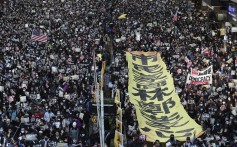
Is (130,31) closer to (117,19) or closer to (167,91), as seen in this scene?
(117,19)

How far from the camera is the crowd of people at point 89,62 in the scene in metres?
27.9

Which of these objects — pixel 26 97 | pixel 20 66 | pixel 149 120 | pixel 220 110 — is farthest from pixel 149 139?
pixel 20 66

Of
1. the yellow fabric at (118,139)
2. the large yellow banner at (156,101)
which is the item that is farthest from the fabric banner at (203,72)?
the yellow fabric at (118,139)

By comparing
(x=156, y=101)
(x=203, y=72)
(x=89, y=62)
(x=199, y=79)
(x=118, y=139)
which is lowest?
(x=118, y=139)

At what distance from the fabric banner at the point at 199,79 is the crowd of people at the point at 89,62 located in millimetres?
545

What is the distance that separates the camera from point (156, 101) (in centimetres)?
3144

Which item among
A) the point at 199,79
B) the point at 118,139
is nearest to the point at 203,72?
the point at 199,79

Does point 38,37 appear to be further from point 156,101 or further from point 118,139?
point 118,139

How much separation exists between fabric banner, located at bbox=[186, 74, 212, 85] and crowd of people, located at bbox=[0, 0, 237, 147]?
0.55 m

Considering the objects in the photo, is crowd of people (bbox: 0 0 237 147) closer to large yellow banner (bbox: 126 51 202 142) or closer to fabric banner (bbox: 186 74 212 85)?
large yellow banner (bbox: 126 51 202 142)

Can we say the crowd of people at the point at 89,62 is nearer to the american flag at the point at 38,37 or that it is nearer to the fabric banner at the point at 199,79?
the fabric banner at the point at 199,79

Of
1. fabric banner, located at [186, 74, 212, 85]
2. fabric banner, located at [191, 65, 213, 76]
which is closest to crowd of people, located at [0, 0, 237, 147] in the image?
fabric banner, located at [186, 74, 212, 85]

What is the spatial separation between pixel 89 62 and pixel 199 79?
899 centimetres

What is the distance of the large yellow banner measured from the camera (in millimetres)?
27578
